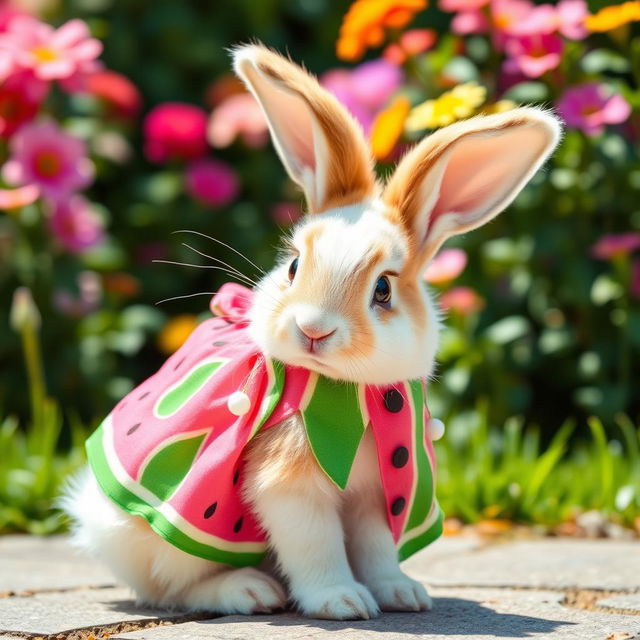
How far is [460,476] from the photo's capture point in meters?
3.72

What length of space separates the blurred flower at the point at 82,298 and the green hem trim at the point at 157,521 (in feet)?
7.67

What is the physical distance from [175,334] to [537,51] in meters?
1.81

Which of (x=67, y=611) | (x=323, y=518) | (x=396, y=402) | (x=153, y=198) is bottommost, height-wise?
(x=67, y=611)

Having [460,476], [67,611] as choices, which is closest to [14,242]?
[460,476]

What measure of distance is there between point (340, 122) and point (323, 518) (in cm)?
79

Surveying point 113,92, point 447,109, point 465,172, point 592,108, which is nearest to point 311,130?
point 465,172

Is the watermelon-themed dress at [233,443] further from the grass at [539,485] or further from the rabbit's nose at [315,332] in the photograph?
the grass at [539,485]

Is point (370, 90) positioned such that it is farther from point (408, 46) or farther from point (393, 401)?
point (393, 401)

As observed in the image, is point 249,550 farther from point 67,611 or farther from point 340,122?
point 340,122

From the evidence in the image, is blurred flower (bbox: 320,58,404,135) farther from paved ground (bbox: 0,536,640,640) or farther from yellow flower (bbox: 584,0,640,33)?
paved ground (bbox: 0,536,640,640)

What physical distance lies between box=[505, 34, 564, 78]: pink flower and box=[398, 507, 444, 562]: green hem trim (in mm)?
2097

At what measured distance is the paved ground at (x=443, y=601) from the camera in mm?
2057

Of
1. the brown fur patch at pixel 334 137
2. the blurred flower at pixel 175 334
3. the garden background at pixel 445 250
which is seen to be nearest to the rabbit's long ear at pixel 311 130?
the brown fur patch at pixel 334 137

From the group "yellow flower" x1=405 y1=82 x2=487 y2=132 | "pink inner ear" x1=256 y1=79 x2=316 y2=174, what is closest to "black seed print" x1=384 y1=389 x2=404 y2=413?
"pink inner ear" x1=256 y1=79 x2=316 y2=174
